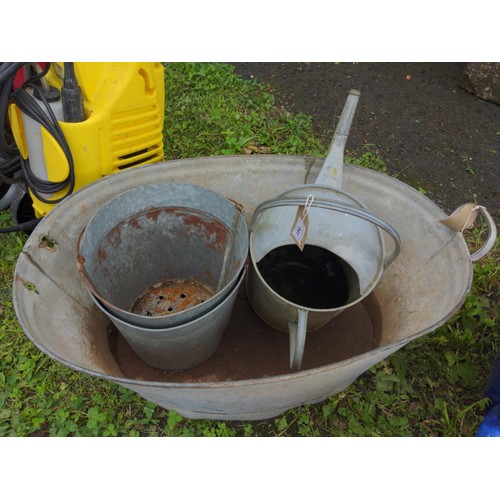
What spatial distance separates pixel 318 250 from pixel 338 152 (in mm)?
388

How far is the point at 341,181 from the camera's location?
1464 mm

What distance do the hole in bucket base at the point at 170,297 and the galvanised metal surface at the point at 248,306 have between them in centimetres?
14

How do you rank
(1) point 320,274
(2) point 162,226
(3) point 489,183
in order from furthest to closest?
(3) point 489,183, (1) point 320,274, (2) point 162,226

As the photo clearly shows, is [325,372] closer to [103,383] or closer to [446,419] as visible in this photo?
[446,419]

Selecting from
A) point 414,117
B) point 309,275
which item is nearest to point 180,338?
point 309,275

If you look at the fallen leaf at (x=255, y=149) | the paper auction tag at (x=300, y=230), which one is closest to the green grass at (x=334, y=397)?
the paper auction tag at (x=300, y=230)

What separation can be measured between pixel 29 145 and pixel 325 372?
1.24 meters

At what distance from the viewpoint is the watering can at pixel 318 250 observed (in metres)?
1.41

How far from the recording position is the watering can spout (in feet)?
4.58

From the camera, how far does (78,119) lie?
142cm

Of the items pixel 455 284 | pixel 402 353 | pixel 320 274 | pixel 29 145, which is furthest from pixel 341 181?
pixel 29 145

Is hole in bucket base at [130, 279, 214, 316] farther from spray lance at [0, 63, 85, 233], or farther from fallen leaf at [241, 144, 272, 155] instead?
fallen leaf at [241, 144, 272, 155]

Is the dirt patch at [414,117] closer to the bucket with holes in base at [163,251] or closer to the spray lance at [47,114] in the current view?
the bucket with holes in base at [163,251]

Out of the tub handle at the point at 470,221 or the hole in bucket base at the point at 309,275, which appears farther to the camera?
the hole in bucket base at the point at 309,275
